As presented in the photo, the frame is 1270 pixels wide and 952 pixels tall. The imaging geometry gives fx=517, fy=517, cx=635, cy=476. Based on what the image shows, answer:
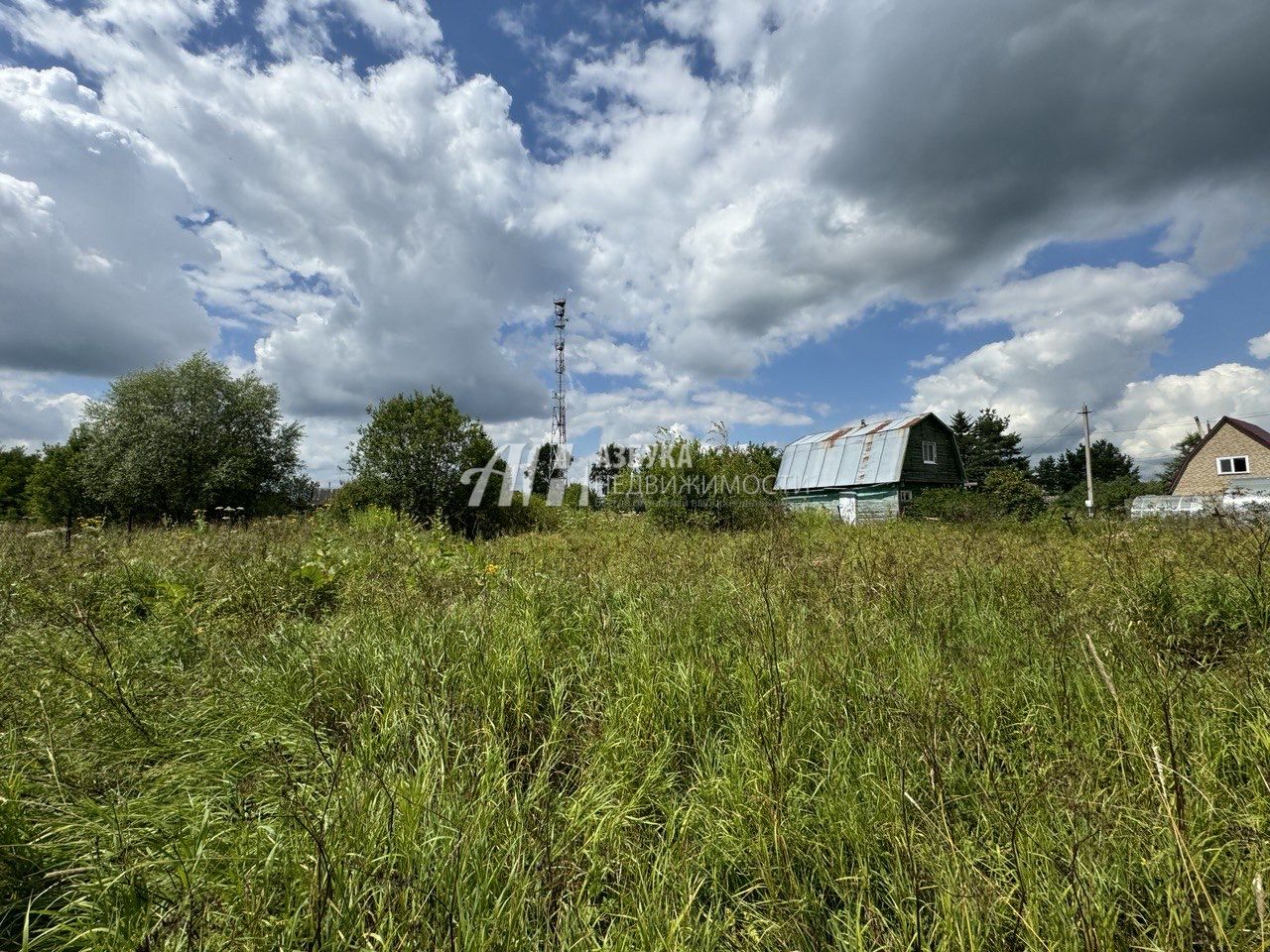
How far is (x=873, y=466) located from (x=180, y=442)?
1147 inches

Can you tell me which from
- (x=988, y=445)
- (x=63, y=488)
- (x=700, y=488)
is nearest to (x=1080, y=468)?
(x=988, y=445)

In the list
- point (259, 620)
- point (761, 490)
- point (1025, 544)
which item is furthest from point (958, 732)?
point (761, 490)

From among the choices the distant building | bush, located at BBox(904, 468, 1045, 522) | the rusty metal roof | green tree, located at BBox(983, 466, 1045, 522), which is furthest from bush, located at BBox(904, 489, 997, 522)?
the rusty metal roof

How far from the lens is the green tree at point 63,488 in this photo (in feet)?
77.9

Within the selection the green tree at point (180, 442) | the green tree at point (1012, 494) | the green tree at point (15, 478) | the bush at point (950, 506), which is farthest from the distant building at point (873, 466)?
the green tree at point (15, 478)

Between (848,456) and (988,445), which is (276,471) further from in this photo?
(988,445)

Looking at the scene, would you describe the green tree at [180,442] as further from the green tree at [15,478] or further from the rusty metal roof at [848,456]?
the rusty metal roof at [848,456]

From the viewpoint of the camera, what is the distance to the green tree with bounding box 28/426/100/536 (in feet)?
77.9

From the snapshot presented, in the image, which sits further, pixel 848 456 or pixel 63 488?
pixel 63 488

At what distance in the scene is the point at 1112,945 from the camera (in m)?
1.33

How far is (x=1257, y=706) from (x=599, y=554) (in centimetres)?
550

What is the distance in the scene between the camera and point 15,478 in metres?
30.8

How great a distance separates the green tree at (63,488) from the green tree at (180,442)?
2.05 meters

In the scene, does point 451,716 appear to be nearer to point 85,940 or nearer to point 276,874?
point 276,874
